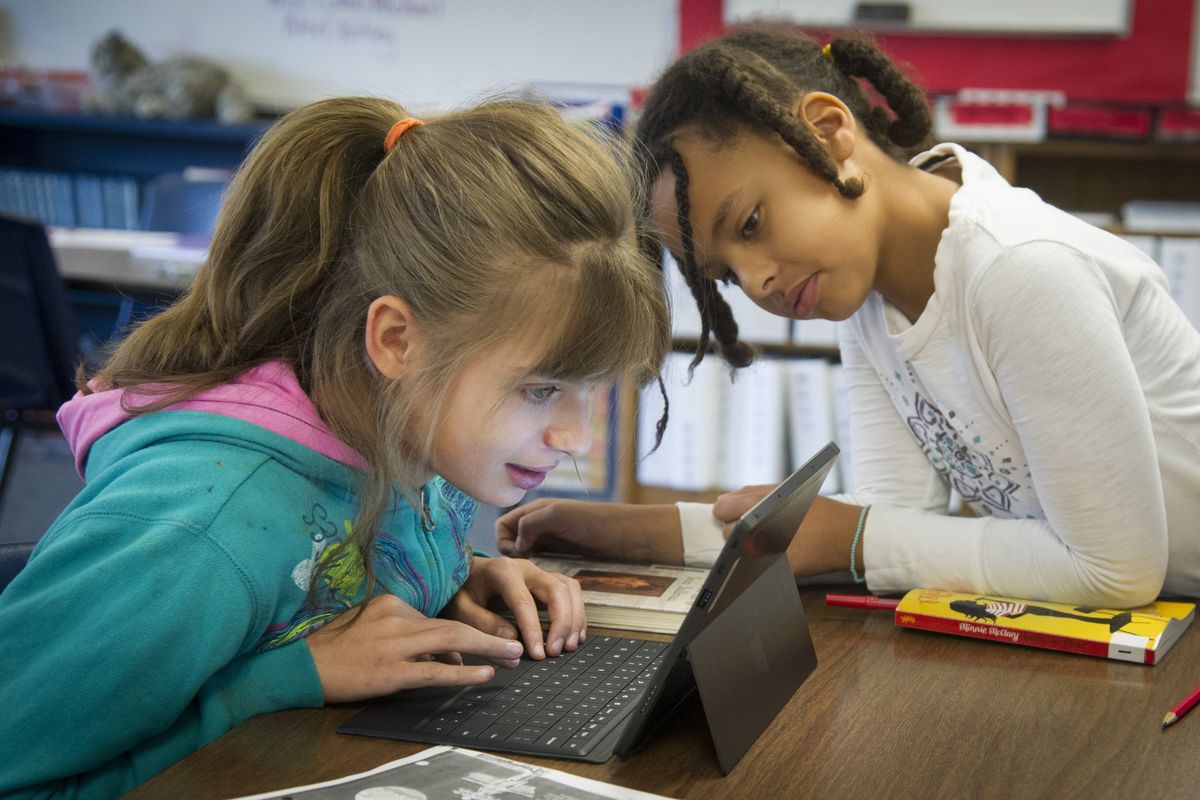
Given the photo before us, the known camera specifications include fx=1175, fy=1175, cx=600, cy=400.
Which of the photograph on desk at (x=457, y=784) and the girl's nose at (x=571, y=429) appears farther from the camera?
the girl's nose at (x=571, y=429)

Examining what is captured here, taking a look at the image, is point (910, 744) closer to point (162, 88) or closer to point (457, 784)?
point (457, 784)

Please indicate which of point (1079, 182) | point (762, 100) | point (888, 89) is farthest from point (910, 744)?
point (1079, 182)

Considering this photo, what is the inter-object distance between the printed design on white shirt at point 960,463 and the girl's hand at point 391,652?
543 millimetres

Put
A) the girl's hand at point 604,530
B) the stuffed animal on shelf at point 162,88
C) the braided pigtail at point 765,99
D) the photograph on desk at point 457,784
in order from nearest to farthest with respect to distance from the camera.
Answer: the photograph on desk at point 457,784 → the braided pigtail at point 765,99 → the girl's hand at point 604,530 → the stuffed animal on shelf at point 162,88

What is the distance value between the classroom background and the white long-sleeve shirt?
900 mm

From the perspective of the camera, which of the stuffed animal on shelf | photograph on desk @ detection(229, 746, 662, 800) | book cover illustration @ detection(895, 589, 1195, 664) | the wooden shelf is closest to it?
photograph on desk @ detection(229, 746, 662, 800)

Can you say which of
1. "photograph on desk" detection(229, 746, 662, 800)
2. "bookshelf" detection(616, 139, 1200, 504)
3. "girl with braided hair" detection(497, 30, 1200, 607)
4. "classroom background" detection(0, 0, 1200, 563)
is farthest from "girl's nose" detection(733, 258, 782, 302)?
"bookshelf" detection(616, 139, 1200, 504)

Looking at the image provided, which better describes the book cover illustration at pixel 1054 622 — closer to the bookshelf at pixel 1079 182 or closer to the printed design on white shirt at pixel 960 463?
the printed design on white shirt at pixel 960 463

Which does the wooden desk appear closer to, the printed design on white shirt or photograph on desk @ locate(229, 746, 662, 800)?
photograph on desk @ locate(229, 746, 662, 800)

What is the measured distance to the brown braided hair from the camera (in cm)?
106

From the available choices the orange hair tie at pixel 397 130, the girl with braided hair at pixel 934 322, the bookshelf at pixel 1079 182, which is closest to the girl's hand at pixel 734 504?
the girl with braided hair at pixel 934 322

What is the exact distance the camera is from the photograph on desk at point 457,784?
62 centimetres

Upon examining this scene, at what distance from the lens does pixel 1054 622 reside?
0.91m

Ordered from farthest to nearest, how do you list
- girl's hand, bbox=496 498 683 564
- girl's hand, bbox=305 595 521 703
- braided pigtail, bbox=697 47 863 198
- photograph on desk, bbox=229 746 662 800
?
girl's hand, bbox=496 498 683 564, braided pigtail, bbox=697 47 863 198, girl's hand, bbox=305 595 521 703, photograph on desk, bbox=229 746 662 800
